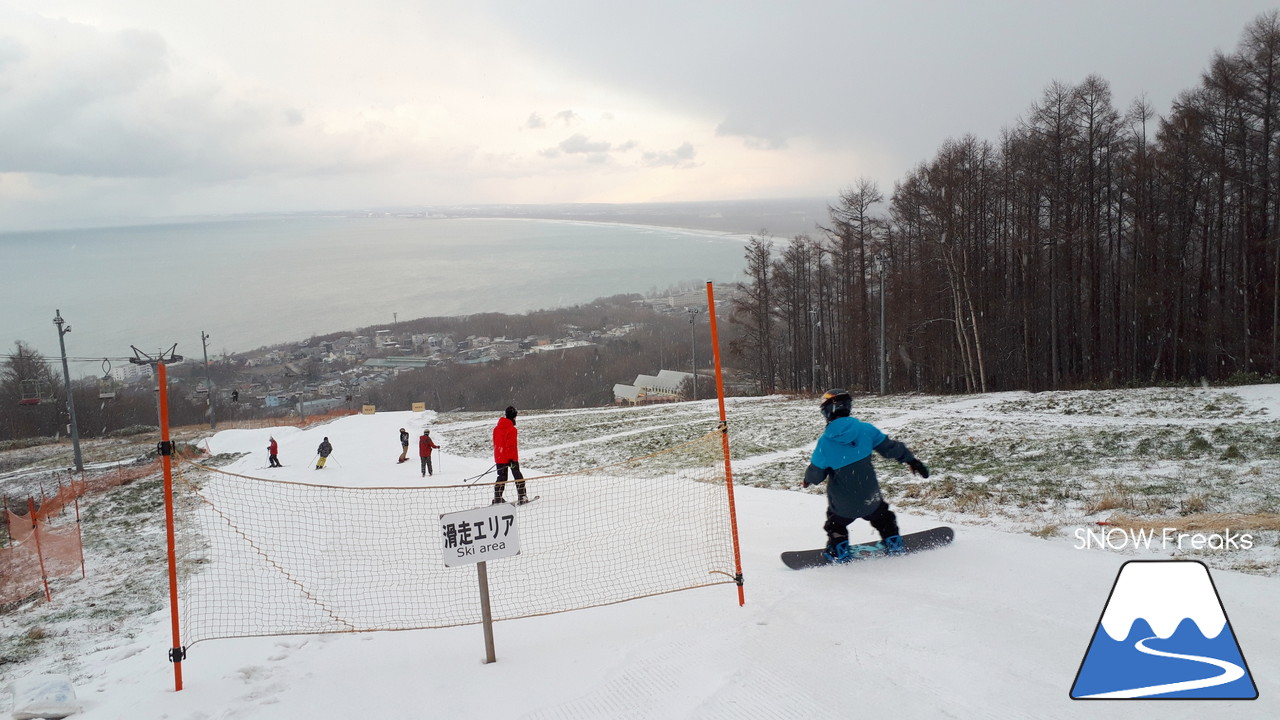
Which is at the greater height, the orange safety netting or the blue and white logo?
the blue and white logo

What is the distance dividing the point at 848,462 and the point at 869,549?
3.52 feet

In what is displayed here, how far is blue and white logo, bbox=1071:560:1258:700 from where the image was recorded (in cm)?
378

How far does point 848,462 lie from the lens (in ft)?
20.3

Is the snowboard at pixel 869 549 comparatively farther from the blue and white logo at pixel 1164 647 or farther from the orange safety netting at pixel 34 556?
the orange safety netting at pixel 34 556

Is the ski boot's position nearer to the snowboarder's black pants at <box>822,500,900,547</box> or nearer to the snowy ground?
the snowboarder's black pants at <box>822,500,900,547</box>

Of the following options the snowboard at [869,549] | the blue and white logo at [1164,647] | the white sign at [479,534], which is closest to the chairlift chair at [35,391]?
the white sign at [479,534]

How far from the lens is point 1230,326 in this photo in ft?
94.2

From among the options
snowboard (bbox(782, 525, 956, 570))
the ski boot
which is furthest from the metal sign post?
the ski boot

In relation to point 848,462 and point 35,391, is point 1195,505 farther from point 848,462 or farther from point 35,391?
point 35,391

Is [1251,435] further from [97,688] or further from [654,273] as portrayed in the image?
[654,273]

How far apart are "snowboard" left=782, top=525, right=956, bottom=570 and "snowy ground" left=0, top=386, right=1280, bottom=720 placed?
16 cm

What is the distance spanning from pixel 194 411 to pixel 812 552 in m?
94.1

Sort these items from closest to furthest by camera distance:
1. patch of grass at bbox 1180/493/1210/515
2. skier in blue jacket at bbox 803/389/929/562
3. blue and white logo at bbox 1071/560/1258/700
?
blue and white logo at bbox 1071/560/1258/700
skier in blue jacket at bbox 803/389/929/562
patch of grass at bbox 1180/493/1210/515

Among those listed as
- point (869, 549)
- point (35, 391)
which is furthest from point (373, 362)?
point (869, 549)
